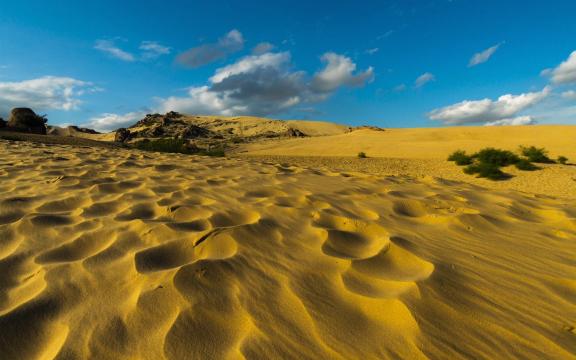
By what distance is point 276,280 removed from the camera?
5.85 ft

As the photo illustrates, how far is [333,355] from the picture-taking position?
1264 mm

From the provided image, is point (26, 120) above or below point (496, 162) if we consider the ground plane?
above

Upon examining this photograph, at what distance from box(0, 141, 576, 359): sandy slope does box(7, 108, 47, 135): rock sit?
21167mm

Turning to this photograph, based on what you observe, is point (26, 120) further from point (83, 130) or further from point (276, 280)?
point (83, 130)

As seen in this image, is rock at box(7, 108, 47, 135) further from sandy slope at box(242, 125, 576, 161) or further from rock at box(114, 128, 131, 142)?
sandy slope at box(242, 125, 576, 161)

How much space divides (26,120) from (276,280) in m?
24.7

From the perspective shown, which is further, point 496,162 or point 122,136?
point 122,136

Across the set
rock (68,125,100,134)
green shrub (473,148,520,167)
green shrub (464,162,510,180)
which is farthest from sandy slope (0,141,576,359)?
rock (68,125,100,134)

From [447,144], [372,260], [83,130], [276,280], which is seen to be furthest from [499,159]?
[83,130]

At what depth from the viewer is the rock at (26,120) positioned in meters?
19.8

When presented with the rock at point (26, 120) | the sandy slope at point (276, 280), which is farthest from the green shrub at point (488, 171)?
the rock at point (26, 120)

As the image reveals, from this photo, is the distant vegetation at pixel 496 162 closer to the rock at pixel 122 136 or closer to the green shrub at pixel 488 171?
the green shrub at pixel 488 171

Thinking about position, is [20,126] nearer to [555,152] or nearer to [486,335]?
[486,335]

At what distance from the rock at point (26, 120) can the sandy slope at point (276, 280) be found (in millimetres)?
21167
